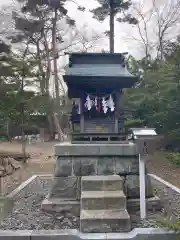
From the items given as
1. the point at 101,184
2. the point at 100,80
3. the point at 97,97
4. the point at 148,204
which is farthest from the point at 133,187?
the point at 100,80

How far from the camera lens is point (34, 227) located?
15.3ft

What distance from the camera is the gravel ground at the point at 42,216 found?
15.7 feet

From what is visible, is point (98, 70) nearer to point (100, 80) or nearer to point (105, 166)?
point (100, 80)

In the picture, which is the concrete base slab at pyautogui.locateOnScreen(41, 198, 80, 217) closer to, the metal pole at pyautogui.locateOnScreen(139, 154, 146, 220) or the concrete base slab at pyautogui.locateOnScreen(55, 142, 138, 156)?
the concrete base slab at pyautogui.locateOnScreen(55, 142, 138, 156)

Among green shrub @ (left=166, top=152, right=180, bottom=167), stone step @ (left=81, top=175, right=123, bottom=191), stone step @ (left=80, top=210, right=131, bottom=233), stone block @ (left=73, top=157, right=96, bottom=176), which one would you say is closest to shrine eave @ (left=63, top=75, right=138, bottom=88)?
stone block @ (left=73, top=157, right=96, bottom=176)

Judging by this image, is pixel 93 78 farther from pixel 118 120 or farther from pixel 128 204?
pixel 128 204

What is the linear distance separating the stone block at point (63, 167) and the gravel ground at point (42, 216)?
2.89 ft

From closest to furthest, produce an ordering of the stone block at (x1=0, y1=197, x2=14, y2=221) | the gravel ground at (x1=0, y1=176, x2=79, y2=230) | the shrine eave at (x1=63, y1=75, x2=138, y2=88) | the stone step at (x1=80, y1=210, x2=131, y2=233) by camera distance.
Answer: the stone step at (x1=80, y1=210, x2=131, y2=233) < the gravel ground at (x1=0, y1=176, x2=79, y2=230) < the stone block at (x1=0, y1=197, x2=14, y2=221) < the shrine eave at (x1=63, y1=75, x2=138, y2=88)

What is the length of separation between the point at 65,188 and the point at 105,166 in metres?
1.09

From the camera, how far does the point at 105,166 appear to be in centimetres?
642

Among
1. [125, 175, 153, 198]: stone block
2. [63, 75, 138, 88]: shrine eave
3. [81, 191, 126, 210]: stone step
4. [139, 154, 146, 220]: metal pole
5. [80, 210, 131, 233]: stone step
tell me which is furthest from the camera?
[63, 75, 138, 88]: shrine eave

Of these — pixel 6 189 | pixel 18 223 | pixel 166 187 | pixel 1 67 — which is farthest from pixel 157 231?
pixel 1 67

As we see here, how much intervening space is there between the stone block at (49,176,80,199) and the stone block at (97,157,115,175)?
1.97 feet

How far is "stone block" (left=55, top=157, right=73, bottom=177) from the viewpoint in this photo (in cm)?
631
